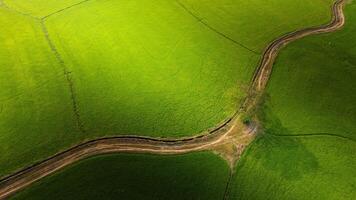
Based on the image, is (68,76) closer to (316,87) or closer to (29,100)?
(29,100)

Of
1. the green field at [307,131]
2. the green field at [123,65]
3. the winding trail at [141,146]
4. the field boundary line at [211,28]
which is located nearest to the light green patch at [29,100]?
the green field at [123,65]

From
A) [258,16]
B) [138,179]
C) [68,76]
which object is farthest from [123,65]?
[258,16]

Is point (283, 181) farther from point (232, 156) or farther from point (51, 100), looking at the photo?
point (51, 100)

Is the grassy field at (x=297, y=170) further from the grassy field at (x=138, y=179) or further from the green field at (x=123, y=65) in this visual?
the green field at (x=123, y=65)

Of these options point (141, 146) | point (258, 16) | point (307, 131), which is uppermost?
point (258, 16)

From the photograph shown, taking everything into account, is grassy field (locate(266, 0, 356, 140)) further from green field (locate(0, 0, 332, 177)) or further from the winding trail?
green field (locate(0, 0, 332, 177))

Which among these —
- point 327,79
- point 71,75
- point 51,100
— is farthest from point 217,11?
point 51,100
